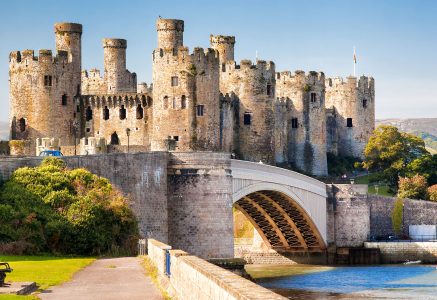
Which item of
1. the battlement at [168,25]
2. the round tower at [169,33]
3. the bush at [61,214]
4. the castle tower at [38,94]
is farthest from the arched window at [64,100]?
the bush at [61,214]

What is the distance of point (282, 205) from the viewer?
65.2 m

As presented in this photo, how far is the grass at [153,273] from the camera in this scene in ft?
75.5

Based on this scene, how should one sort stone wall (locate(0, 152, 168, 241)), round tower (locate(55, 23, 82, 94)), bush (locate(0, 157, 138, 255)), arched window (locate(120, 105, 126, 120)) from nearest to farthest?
1. bush (locate(0, 157, 138, 255))
2. stone wall (locate(0, 152, 168, 241))
3. round tower (locate(55, 23, 82, 94))
4. arched window (locate(120, 105, 126, 120))

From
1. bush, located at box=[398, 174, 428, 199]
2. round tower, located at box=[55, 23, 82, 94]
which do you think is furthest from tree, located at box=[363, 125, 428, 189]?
round tower, located at box=[55, 23, 82, 94]

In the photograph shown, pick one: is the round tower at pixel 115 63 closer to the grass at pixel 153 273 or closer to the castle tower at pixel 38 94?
the castle tower at pixel 38 94

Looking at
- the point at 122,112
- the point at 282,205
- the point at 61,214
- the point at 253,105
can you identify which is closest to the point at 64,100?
the point at 122,112

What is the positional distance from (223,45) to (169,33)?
31.6 ft

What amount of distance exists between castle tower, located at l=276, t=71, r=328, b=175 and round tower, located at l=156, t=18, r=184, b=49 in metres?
14.6

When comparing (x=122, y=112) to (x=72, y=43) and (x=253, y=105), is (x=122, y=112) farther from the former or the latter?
(x=253, y=105)

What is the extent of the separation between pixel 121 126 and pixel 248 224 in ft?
33.7

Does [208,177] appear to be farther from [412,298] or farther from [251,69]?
[251,69]

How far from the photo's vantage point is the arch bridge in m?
55.3

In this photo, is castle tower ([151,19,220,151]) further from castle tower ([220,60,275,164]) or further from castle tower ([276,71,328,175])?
castle tower ([276,71,328,175])

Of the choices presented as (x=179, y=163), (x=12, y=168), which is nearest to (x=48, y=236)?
(x=12, y=168)
